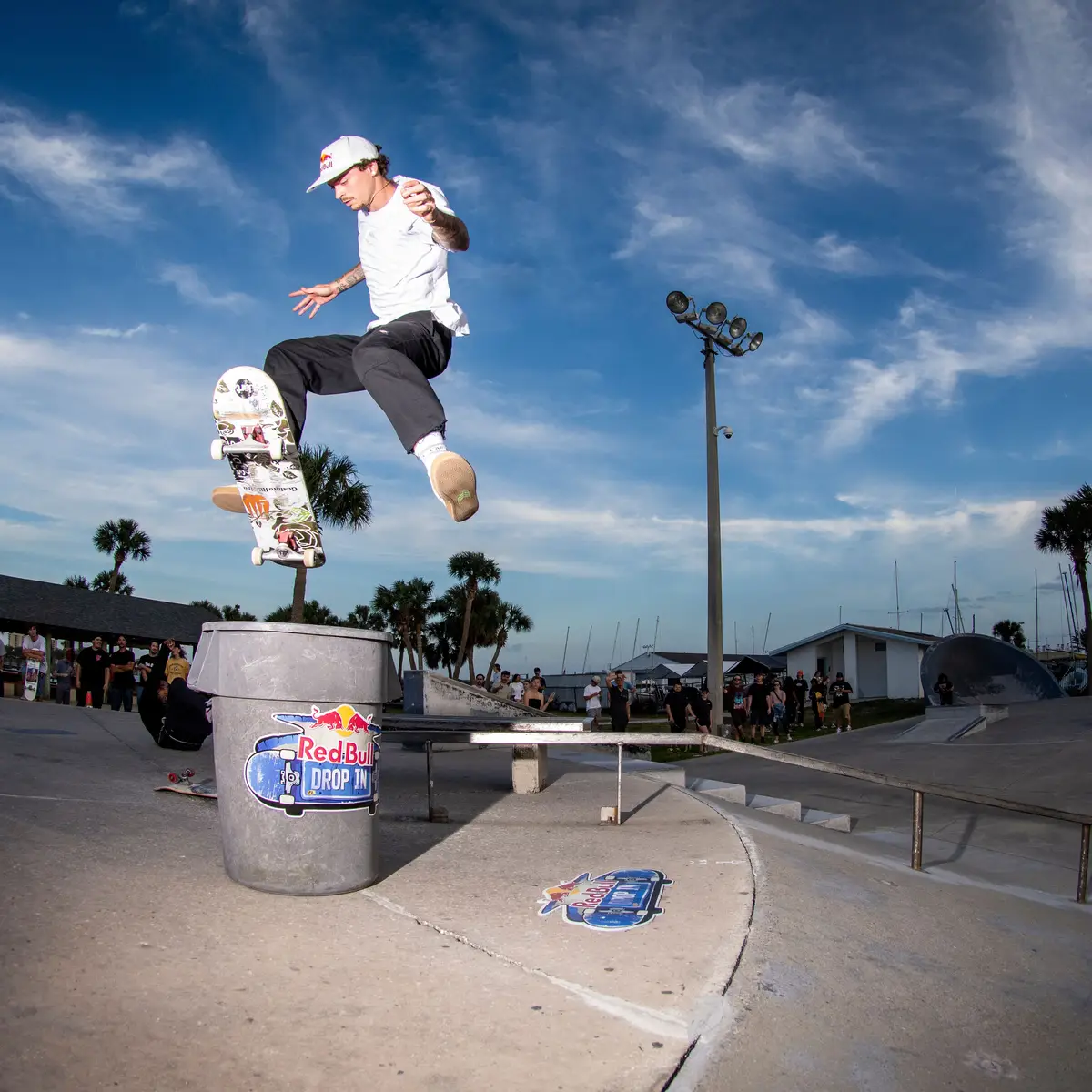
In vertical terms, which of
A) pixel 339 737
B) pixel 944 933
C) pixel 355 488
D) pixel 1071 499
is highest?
pixel 1071 499

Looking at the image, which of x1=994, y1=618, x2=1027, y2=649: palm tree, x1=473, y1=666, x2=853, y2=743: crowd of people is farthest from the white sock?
x1=994, y1=618, x2=1027, y2=649: palm tree

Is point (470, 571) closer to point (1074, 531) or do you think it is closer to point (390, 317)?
point (1074, 531)

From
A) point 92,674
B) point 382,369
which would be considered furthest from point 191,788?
point 92,674

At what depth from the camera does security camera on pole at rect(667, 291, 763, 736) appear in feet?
57.8

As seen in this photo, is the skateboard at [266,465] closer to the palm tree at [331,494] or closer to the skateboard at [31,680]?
the palm tree at [331,494]

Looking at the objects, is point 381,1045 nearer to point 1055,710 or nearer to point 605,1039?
point 605,1039

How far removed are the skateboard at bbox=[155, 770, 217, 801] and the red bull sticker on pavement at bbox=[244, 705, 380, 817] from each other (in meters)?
2.18

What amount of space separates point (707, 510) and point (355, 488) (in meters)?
12.3

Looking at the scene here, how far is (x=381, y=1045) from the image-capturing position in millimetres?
2467

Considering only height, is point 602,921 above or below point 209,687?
below

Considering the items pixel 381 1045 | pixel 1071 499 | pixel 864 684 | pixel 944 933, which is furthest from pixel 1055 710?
pixel 1071 499

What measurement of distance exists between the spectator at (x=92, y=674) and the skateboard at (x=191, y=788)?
951 cm

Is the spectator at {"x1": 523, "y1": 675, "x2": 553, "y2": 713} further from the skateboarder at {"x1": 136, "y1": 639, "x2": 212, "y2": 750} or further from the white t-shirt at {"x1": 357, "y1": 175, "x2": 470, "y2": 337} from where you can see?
the white t-shirt at {"x1": 357, "y1": 175, "x2": 470, "y2": 337}

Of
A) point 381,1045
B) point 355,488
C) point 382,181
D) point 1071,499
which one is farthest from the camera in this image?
point 1071,499
